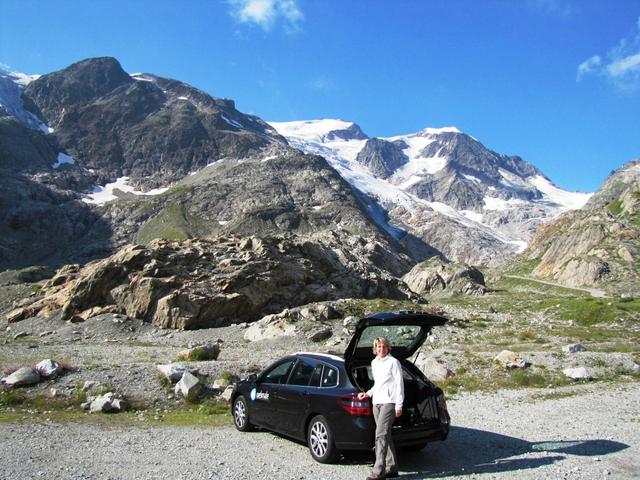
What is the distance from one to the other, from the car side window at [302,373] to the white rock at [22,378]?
11027mm

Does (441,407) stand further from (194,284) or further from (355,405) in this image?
(194,284)

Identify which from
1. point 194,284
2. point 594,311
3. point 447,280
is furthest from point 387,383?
point 447,280

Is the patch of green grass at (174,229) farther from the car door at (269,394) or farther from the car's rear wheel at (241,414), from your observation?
the car door at (269,394)

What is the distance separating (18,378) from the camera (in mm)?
17422

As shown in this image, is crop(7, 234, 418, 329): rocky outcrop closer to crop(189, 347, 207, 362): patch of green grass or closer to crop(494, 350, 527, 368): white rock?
crop(189, 347, 207, 362): patch of green grass

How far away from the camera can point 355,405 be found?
10.4 metres

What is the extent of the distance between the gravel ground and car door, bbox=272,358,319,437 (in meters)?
0.64

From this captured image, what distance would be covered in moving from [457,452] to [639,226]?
12011 cm

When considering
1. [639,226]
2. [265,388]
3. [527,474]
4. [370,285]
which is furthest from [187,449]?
[639,226]

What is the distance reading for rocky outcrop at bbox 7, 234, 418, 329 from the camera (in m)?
50.5

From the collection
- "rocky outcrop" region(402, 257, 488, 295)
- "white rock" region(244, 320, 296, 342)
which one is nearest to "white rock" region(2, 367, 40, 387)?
"white rock" region(244, 320, 296, 342)

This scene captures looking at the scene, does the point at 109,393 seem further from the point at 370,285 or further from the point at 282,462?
the point at 370,285

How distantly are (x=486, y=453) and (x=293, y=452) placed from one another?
4742 millimetres

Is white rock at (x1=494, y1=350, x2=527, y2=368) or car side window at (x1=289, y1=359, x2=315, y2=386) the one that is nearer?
car side window at (x1=289, y1=359, x2=315, y2=386)
